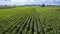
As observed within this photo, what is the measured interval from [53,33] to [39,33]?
81 centimetres

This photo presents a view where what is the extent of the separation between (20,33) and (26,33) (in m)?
0.35

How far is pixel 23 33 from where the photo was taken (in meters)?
8.33

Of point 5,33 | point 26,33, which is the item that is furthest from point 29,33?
point 5,33

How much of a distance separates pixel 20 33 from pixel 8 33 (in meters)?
0.68

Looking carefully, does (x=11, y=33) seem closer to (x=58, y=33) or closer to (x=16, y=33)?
(x=16, y=33)

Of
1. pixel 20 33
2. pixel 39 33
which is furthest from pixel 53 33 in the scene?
pixel 20 33

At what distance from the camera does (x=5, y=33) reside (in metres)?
8.45

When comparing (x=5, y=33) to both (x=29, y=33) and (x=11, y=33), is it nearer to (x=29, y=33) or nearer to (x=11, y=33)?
(x=11, y=33)

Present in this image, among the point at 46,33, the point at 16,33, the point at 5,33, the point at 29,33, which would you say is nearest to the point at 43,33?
the point at 46,33

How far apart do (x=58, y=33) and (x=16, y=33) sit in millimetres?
2440

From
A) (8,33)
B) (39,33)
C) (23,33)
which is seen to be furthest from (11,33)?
(39,33)

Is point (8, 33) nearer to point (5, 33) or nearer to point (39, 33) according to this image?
point (5, 33)

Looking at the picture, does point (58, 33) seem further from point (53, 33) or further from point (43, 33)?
point (43, 33)

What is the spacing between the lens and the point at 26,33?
843cm
